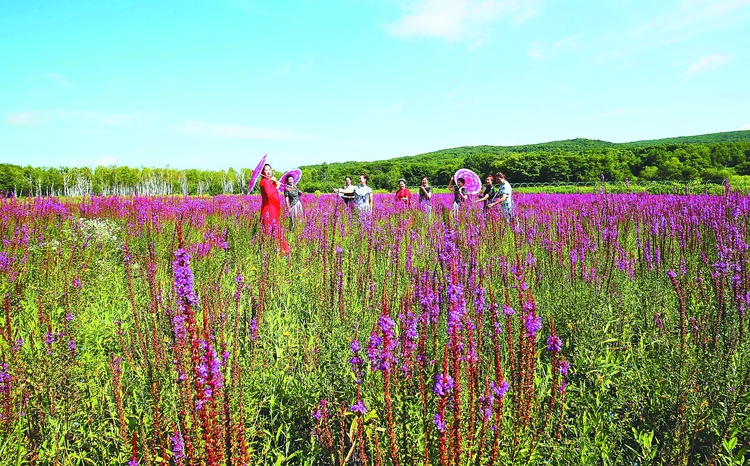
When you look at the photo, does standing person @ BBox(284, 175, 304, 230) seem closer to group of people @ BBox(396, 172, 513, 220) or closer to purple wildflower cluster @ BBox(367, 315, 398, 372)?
group of people @ BBox(396, 172, 513, 220)

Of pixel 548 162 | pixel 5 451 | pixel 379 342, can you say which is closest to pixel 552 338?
pixel 379 342

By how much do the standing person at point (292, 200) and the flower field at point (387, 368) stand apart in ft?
11.6

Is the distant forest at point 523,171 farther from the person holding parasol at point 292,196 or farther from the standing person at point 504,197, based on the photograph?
the standing person at point 504,197

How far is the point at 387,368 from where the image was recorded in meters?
1.33

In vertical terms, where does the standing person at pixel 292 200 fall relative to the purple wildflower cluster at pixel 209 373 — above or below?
above

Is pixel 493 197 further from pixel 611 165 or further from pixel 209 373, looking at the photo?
pixel 611 165

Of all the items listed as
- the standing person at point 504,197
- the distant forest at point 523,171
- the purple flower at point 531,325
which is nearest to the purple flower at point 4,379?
the purple flower at point 531,325

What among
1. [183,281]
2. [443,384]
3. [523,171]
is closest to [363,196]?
[443,384]

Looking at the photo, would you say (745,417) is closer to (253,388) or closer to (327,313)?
(327,313)

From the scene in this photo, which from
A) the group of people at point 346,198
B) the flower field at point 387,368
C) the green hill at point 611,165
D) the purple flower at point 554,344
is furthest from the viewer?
the green hill at point 611,165

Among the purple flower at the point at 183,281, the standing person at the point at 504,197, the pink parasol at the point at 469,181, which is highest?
the pink parasol at the point at 469,181

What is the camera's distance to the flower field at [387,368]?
1.44 m

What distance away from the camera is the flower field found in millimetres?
1438

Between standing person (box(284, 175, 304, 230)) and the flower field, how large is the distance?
3.54 meters
